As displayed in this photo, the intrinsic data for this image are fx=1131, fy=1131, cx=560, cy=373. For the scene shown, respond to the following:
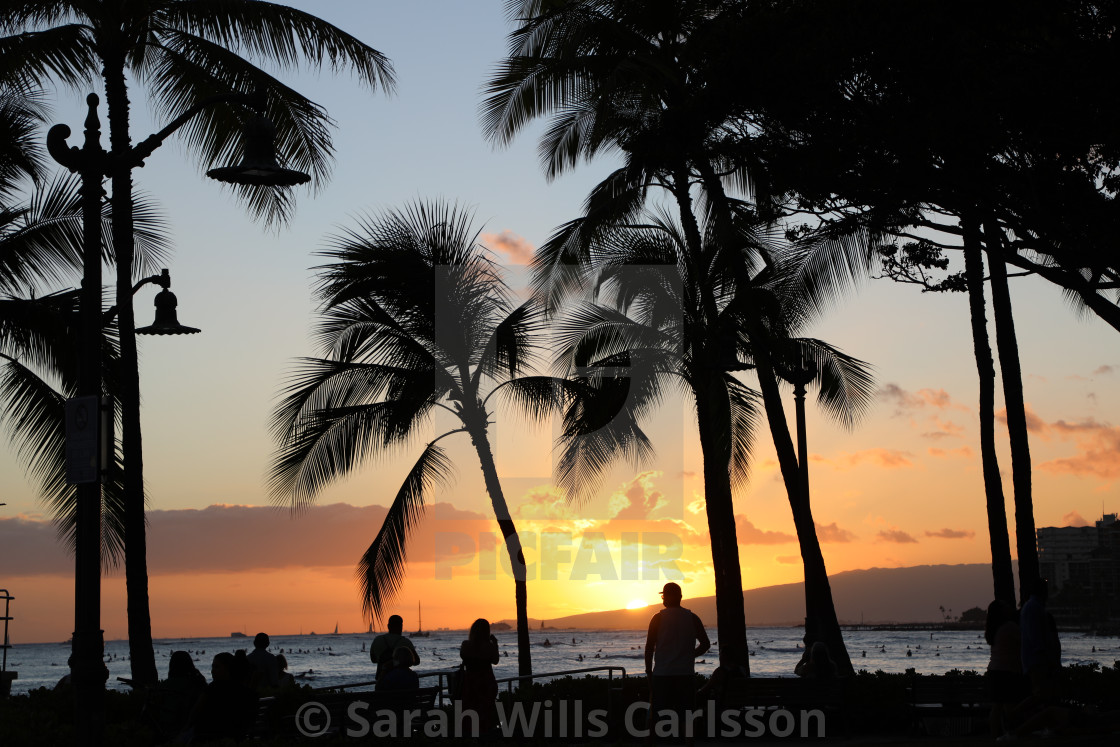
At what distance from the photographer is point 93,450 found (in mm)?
8109

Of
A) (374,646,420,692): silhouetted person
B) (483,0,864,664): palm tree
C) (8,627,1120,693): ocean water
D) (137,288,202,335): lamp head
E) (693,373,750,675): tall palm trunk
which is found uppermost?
(483,0,864,664): palm tree

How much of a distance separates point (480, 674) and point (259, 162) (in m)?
5.25

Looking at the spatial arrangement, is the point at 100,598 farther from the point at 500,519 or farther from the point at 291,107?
the point at 500,519

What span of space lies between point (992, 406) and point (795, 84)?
9793mm

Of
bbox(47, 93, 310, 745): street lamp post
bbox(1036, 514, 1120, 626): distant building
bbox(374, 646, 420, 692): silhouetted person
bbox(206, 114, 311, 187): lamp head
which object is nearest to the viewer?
bbox(47, 93, 310, 745): street lamp post

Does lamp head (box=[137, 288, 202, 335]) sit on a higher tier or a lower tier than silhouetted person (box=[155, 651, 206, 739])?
higher

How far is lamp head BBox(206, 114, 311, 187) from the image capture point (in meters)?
8.95

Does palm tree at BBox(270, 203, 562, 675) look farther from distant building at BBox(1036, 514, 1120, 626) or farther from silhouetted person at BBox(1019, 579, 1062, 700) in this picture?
distant building at BBox(1036, 514, 1120, 626)

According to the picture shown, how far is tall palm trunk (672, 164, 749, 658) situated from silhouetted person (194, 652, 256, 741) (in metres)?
11.2

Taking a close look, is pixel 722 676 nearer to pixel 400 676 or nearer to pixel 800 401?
pixel 400 676

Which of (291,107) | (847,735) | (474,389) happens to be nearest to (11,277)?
(291,107)

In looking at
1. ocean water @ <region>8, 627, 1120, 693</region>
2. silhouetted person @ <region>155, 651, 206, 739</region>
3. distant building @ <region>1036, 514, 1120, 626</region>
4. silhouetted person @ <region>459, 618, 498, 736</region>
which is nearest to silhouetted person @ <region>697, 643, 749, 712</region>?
silhouetted person @ <region>459, 618, 498, 736</region>

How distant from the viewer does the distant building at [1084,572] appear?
476 feet

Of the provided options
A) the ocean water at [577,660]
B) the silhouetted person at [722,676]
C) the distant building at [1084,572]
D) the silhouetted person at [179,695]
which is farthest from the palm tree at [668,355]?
the distant building at [1084,572]
